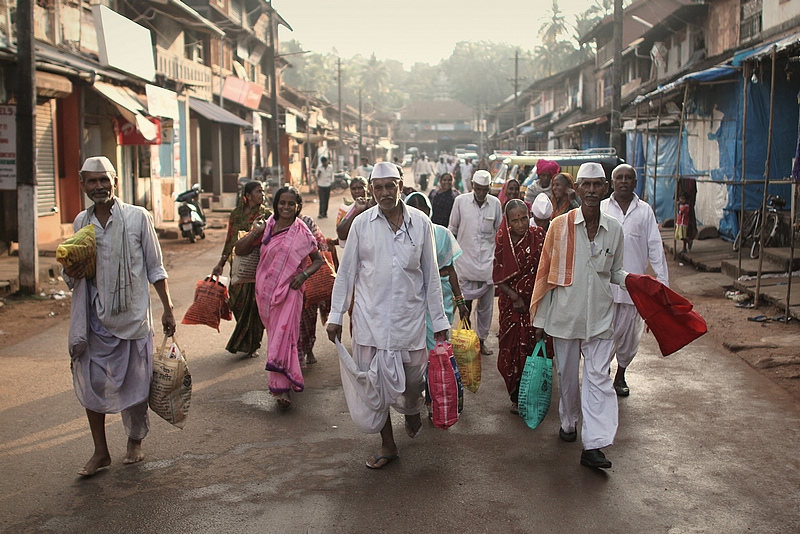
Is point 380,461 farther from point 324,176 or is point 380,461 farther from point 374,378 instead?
point 324,176

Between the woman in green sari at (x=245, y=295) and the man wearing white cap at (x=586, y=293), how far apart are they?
3.28 metres

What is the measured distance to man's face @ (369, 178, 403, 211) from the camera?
4.96 meters

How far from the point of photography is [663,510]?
4.28 m

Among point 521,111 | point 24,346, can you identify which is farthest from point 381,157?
point 24,346

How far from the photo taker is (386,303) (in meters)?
4.89

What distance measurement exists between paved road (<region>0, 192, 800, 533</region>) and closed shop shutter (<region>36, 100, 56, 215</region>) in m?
9.20

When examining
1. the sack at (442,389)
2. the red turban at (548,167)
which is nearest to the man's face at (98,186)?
the sack at (442,389)

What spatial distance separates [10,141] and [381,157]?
88422mm

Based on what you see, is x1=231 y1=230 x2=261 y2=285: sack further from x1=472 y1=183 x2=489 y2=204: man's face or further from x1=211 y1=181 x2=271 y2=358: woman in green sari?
x1=472 y1=183 x2=489 y2=204: man's face

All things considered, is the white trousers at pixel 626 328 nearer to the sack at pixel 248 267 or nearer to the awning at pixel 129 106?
the sack at pixel 248 267

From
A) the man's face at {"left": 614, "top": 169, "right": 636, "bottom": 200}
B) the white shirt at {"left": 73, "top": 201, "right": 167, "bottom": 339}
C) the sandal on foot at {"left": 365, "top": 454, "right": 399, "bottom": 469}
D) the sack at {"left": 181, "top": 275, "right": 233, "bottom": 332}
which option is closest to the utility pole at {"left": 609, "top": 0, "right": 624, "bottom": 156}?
the man's face at {"left": 614, "top": 169, "right": 636, "bottom": 200}

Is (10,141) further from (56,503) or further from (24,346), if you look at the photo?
(56,503)

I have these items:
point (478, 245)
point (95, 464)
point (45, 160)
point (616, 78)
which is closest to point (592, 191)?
point (478, 245)

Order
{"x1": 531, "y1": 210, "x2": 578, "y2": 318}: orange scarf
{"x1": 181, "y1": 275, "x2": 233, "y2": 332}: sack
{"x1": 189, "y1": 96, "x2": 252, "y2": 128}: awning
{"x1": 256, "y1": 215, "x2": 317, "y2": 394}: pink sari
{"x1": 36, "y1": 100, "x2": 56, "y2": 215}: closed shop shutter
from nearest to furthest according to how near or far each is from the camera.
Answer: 1. {"x1": 531, "y1": 210, "x2": 578, "y2": 318}: orange scarf
2. {"x1": 256, "y1": 215, "x2": 317, "y2": 394}: pink sari
3. {"x1": 181, "y1": 275, "x2": 233, "y2": 332}: sack
4. {"x1": 36, "y1": 100, "x2": 56, "y2": 215}: closed shop shutter
5. {"x1": 189, "y1": 96, "x2": 252, "y2": 128}: awning
